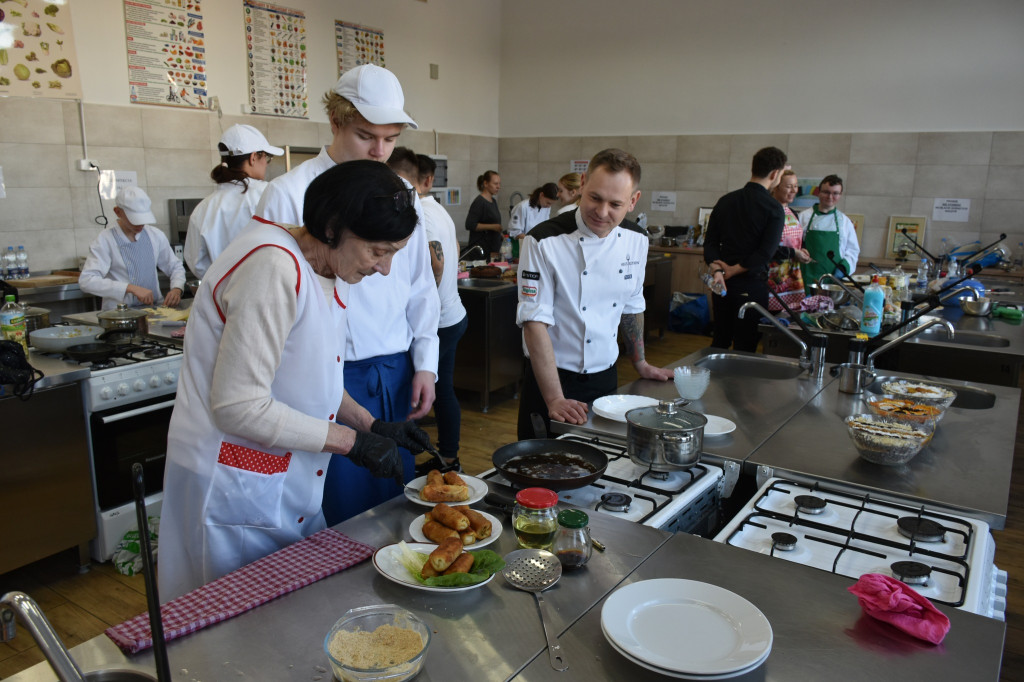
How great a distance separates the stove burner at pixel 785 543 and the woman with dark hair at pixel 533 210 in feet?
19.6

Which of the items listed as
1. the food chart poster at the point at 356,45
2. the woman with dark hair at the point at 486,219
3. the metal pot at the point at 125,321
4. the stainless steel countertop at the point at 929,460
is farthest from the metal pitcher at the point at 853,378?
the food chart poster at the point at 356,45

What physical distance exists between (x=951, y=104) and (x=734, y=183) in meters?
2.09

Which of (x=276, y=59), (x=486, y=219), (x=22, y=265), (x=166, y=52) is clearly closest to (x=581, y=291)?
(x=22, y=265)

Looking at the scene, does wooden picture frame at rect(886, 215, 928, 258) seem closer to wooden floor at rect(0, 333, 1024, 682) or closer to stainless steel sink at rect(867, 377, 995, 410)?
wooden floor at rect(0, 333, 1024, 682)

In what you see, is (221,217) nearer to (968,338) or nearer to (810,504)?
(810,504)

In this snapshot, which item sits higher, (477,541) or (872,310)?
(872,310)

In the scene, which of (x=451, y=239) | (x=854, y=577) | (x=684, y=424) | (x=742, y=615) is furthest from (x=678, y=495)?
(x=451, y=239)

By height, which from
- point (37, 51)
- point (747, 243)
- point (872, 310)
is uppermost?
point (37, 51)

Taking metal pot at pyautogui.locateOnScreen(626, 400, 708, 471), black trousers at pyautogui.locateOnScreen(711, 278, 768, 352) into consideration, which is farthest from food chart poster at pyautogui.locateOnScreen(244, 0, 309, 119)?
metal pot at pyautogui.locateOnScreen(626, 400, 708, 471)

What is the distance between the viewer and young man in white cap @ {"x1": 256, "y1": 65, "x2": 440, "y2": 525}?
206cm

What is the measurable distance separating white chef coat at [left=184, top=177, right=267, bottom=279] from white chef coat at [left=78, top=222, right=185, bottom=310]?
2.15 feet

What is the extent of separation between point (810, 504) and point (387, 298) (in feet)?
4.16

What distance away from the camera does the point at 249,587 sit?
1.27 meters

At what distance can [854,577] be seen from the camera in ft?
4.58
